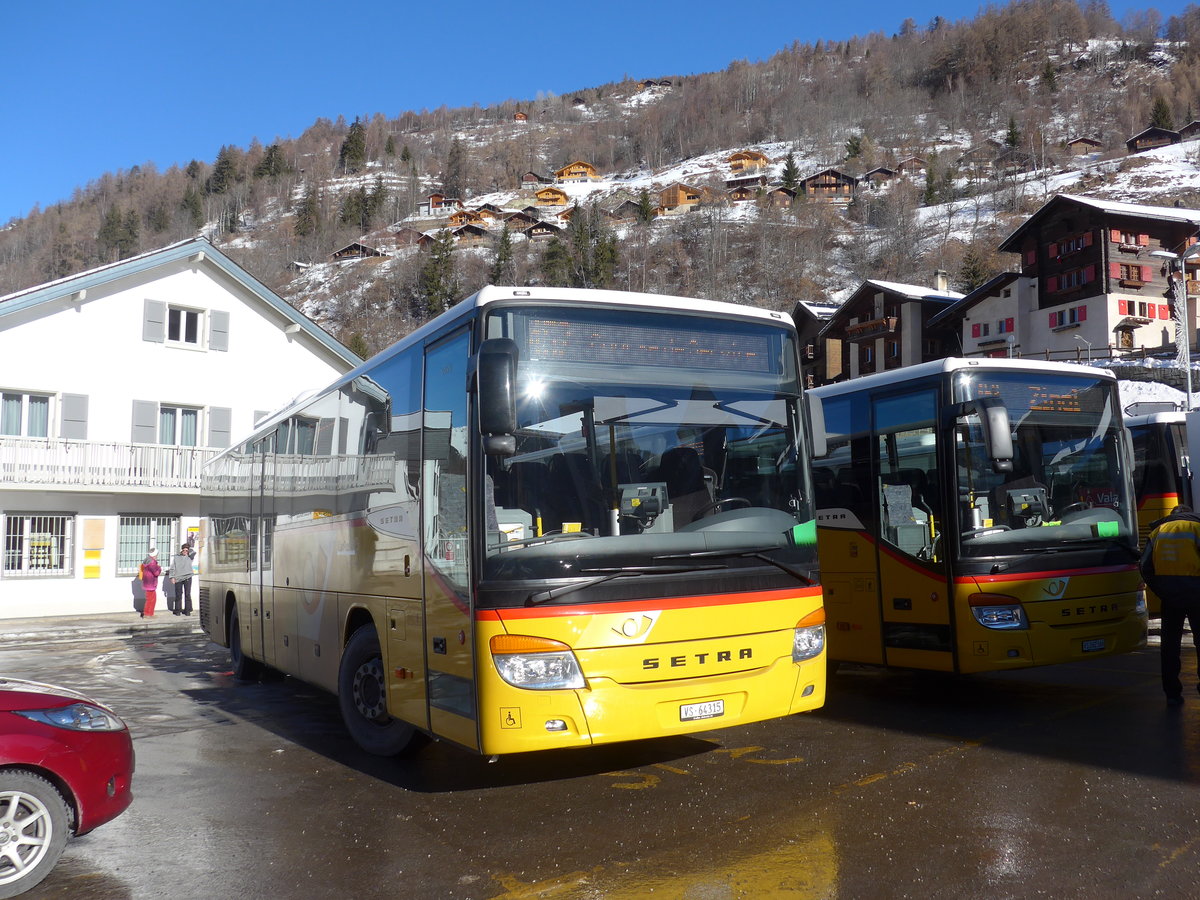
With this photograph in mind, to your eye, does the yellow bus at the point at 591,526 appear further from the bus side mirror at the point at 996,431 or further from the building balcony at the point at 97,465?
the building balcony at the point at 97,465

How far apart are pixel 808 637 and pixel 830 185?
5300 inches

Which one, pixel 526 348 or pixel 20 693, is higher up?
pixel 526 348

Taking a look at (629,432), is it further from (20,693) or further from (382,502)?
(20,693)

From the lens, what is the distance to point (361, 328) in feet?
334

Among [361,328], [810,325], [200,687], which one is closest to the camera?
[200,687]

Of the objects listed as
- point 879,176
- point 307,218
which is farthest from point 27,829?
point 307,218

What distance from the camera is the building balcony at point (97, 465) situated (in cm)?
2608

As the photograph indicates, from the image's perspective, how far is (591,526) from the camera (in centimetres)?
580

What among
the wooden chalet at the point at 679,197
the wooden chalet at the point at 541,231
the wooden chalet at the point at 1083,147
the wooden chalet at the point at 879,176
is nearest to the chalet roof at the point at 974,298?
the wooden chalet at the point at 541,231

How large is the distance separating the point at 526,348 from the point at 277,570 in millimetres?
5481

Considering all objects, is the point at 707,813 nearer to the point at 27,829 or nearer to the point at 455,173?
the point at 27,829

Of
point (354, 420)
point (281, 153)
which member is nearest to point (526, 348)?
point (354, 420)

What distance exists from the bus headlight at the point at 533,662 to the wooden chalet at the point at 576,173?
176519 millimetres

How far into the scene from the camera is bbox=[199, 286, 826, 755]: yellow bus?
5.64m
